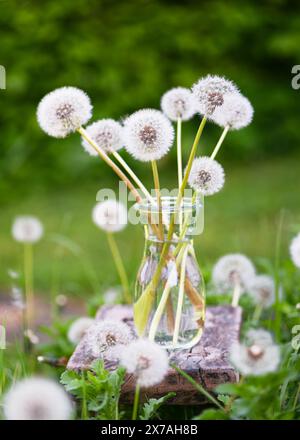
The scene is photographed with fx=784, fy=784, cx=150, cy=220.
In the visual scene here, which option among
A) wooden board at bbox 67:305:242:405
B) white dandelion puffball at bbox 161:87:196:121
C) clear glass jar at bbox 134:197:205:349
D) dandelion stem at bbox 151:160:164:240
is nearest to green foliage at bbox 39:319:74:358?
wooden board at bbox 67:305:242:405

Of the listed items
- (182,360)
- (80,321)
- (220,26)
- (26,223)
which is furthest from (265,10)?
(182,360)

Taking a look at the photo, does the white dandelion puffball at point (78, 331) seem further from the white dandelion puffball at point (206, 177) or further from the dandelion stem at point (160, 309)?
Answer: the white dandelion puffball at point (206, 177)

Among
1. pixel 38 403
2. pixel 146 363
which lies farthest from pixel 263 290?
pixel 38 403

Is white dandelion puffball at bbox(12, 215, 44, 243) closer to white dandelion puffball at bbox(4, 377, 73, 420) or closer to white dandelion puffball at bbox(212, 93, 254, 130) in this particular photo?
white dandelion puffball at bbox(212, 93, 254, 130)

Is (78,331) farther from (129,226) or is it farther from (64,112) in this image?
(129,226)

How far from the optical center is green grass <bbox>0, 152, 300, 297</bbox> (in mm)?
4137

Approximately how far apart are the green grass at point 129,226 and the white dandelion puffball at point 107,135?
1.61 m

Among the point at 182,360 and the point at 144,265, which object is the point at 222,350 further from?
the point at 144,265

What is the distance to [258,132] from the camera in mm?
5996

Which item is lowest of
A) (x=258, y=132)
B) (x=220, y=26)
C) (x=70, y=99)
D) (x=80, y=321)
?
(x=80, y=321)

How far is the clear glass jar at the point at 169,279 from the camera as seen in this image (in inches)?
67.6

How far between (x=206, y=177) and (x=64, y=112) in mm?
330

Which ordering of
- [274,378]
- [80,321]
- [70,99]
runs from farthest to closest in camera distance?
[80,321], [70,99], [274,378]
